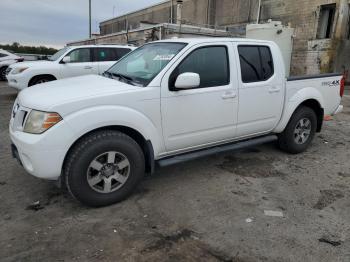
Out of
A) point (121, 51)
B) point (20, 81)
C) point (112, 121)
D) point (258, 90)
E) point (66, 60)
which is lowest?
point (20, 81)

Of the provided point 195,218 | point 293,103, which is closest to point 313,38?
point 293,103

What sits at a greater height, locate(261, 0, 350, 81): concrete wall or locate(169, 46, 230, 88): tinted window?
locate(261, 0, 350, 81): concrete wall

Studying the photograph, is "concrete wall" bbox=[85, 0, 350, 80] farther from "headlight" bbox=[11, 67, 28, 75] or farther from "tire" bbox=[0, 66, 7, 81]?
"tire" bbox=[0, 66, 7, 81]

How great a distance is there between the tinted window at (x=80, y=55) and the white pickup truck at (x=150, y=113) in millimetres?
6111

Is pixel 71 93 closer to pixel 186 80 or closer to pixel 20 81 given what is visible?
pixel 186 80

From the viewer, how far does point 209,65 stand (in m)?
4.00

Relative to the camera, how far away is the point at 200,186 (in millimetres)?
4020

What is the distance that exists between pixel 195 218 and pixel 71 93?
1835mm

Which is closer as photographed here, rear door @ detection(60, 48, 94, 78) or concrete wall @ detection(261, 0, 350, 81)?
rear door @ detection(60, 48, 94, 78)

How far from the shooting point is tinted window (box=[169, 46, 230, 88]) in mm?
3842

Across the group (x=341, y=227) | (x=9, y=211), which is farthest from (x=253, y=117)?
(x=9, y=211)

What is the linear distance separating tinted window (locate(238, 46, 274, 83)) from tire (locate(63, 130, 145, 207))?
1907 mm

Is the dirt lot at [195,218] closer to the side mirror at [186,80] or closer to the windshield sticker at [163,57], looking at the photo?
the side mirror at [186,80]

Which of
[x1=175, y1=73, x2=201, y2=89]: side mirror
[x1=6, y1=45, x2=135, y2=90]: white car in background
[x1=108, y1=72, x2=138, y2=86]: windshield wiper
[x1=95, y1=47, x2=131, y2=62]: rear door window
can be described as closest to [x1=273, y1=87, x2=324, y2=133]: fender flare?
[x1=175, y1=73, x2=201, y2=89]: side mirror
